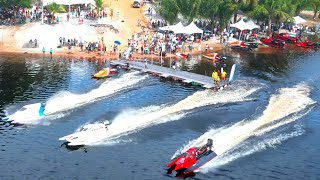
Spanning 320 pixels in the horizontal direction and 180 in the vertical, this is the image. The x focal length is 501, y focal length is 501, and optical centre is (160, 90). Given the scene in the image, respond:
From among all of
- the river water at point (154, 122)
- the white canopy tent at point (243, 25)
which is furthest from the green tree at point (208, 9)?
the river water at point (154, 122)

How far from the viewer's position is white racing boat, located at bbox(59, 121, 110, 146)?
6066 centimetres

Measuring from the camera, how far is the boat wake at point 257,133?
5955 cm

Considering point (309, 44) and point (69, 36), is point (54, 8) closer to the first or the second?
point (69, 36)

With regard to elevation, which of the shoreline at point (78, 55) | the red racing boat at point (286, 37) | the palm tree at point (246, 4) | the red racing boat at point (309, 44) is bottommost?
the shoreline at point (78, 55)

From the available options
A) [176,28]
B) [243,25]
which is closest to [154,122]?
[176,28]

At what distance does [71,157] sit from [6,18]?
72.7m

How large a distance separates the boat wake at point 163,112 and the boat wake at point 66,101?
8601 mm

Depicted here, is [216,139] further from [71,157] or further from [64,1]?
[64,1]

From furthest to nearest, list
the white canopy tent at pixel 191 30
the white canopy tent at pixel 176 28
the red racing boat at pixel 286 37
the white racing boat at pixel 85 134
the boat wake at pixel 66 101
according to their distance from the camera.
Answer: the red racing boat at pixel 286 37 < the white canopy tent at pixel 191 30 < the white canopy tent at pixel 176 28 < the boat wake at pixel 66 101 < the white racing boat at pixel 85 134

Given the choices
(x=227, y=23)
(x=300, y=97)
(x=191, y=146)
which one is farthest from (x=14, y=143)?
(x=227, y=23)

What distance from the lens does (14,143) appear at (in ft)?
201

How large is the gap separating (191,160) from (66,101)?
28034mm

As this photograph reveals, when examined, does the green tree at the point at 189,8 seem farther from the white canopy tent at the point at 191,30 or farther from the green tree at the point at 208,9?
the white canopy tent at the point at 191,30

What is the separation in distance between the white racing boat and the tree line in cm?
6645
